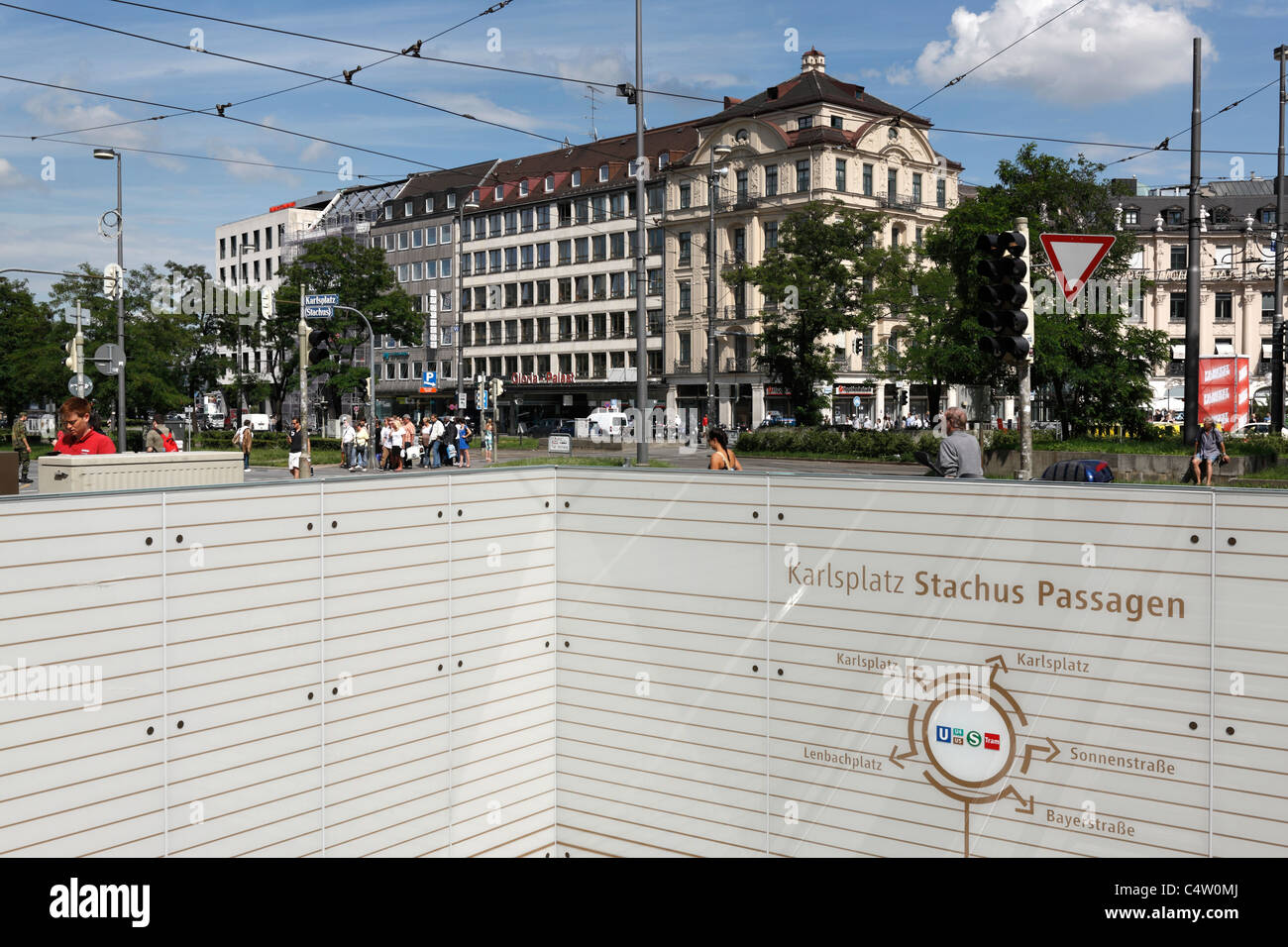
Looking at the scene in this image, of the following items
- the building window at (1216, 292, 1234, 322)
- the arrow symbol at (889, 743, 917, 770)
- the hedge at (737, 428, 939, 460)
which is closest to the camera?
the arrow symbol at (889, 743, 917, 770)

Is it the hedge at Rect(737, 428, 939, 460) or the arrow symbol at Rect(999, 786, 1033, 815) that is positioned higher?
the hedge at Rect(737, 428, 939, 460)

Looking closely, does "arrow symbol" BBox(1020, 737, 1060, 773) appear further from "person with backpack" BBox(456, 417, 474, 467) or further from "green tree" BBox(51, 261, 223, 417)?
"green tree" BBox(51, 261, 223, 417)

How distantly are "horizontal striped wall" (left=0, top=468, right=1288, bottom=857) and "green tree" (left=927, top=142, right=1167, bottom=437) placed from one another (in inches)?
1002

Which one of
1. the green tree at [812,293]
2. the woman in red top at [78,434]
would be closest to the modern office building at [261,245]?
the green tree at [812,293]

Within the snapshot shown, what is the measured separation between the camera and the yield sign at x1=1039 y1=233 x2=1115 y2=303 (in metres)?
10.1

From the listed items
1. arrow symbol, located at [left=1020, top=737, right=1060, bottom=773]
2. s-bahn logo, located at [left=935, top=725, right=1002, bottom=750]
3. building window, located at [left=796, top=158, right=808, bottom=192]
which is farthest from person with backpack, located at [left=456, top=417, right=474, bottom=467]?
building window, located at [left=796, top=158, right=808, bottom=192]

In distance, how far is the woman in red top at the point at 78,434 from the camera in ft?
26.8

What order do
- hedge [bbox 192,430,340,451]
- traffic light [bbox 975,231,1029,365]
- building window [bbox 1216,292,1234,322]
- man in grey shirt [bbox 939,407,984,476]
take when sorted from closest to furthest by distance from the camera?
man in grey shirt [bbox 939,407,984,476], traffic light [bbox 975,231,1029,365], hedge [bbox 192,430,340,451], building window [bbox 1216,292,1234,322]

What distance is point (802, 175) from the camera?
6581cm

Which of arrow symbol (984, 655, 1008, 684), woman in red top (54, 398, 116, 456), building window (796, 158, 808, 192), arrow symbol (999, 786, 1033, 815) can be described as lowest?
arrow symbol (999, 786, 1033, 815)

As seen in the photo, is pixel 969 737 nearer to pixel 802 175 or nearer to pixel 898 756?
pixel 898 756

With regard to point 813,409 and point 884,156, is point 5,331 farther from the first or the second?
point 884,156

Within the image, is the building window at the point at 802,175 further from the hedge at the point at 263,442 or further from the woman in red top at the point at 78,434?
the woman in red top at the point at 78,434

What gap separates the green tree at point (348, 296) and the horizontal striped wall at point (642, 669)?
6118 cm
